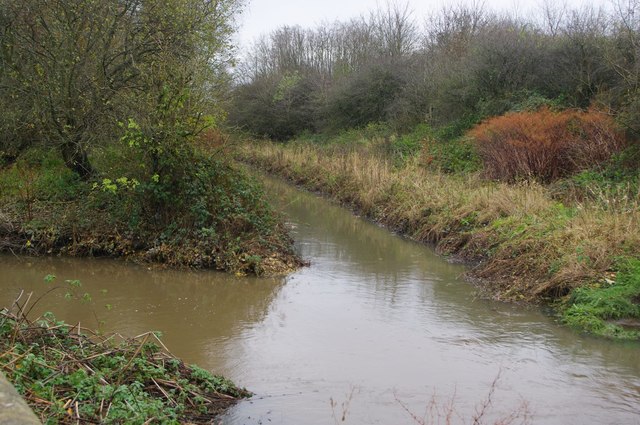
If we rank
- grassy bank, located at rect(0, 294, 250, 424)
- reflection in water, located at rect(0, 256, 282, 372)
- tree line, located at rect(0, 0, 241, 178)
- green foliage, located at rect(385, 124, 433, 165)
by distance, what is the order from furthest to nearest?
green foliage, located at rect(385, 124, 433, 165) → tree line, located at rect(0, 0, 241, 178) → reflection in water, located at rect(0, 256, 282, 372) → grassy bank, located at rect(0, 294, 250, 424)

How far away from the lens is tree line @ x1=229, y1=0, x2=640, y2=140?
61.2 ft

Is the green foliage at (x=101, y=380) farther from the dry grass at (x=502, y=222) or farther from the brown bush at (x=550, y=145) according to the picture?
the brown bush at (x=550, y=145)

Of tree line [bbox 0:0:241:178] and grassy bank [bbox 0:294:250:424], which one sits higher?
tree line [bbox 0:0:241:178]

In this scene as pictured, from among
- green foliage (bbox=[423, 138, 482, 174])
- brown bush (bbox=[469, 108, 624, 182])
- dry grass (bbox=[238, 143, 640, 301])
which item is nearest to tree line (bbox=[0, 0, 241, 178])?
dry grass (bbox=[238, 143, 640, 301])

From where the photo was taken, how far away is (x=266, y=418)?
17.2ft

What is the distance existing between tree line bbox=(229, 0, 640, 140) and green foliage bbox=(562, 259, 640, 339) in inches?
297

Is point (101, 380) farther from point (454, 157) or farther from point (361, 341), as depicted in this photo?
point (454, 157)

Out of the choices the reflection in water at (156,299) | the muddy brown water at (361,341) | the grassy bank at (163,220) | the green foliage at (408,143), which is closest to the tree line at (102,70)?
the grassy bank at (163,220)

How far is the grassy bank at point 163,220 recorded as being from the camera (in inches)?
433

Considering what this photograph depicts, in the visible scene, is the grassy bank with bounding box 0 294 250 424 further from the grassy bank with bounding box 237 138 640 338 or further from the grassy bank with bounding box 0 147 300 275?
the grassy bank with bounding box 237 138 640 338

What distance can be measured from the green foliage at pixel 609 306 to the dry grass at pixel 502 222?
1.11ft

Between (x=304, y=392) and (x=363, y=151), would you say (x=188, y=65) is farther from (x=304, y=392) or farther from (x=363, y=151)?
(x=363, y=151)

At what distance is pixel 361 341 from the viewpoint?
7.49m

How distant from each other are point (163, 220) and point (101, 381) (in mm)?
7313
